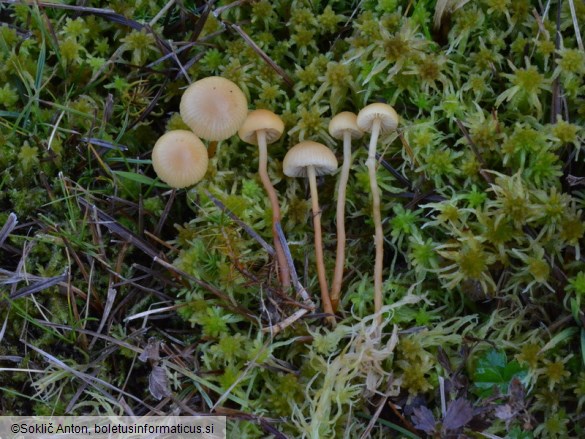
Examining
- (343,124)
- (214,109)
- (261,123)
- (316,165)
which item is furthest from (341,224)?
(214,109)

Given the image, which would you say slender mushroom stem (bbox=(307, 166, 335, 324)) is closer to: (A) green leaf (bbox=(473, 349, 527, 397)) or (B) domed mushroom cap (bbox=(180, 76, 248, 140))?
(B) domed mushroom cap (bbox=(180, 76, 248, 140))

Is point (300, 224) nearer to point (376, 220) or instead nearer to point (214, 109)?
point (376, 220)

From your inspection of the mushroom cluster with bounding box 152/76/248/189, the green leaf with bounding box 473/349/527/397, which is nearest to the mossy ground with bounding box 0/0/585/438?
the green leaf with bounding box 473/349/527/397

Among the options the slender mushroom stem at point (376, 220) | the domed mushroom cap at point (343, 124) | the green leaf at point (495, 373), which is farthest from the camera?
the domed mushroom cap at point (343, 124)

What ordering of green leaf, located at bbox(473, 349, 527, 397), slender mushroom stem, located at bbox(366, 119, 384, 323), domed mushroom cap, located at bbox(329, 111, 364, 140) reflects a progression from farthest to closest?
domed mushroom cap, located at bbox(329, 111, 364, 140) → slender mushroom stem, located at bbox(366, 119, 384, 323) → green leaf, located at bbox(473, 349, 527, 397)

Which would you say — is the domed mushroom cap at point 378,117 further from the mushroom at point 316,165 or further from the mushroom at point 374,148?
the mushroom at point 316,165

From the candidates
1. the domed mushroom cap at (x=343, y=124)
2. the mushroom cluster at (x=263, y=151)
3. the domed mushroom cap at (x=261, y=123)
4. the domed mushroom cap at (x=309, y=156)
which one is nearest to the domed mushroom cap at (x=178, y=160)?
the mushroom cluster at (x=263, y=151)
